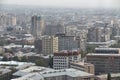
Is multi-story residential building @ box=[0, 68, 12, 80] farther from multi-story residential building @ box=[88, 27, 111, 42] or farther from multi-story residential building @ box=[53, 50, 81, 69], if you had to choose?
multi-story residential building @ box=[88, 27, 111, 42]

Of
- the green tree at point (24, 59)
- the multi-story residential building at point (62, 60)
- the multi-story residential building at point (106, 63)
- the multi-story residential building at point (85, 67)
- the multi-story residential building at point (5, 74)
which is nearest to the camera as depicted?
the multi-story residential building at point (5, 74)

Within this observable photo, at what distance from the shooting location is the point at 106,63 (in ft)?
22.1

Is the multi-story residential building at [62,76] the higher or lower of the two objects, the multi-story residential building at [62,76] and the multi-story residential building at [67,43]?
the lower

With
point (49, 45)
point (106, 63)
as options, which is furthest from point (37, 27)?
point (106, 63)

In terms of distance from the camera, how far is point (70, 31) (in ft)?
40.2

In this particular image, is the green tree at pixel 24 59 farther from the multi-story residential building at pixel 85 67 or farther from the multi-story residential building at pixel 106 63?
the multi-story residential building at pixel 85 67

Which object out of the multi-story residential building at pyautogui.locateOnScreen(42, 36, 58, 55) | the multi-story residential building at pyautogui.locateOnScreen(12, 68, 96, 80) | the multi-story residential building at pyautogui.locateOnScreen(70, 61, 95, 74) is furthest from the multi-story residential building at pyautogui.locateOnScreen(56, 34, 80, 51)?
the multi-story residential building at pyautogui.locateOnScreen(12, 68, 96, 80)

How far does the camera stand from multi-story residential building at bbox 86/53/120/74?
6676 millimetres

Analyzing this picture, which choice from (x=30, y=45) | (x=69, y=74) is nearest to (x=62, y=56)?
(x=69, y=74)

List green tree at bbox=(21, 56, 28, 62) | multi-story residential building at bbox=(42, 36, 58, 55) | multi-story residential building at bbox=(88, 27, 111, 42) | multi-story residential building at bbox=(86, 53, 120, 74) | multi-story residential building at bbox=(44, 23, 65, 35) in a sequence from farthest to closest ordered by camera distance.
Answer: multi-story residential building at bbox=(44, 23, 65, 35)
multi-story residential building at bbox=(88, 27, 111, 42)
multi-story residential building at bbox=(42, 36, 58, 55)
green tree at bbox=(21, 56, 28, 62)
multi-story residential building at bbox=(86, 53, 120, 74)

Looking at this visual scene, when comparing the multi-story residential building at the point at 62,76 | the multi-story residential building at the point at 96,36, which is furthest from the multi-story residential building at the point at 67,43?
the multi-story residential building at the point at 62,76

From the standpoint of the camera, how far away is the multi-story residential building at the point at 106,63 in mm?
6676

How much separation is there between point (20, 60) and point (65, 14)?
Answer: 419 inches

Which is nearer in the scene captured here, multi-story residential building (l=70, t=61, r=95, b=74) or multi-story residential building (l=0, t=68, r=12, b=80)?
multi-story residential building (l=0, t=68, r=12, b=80)
